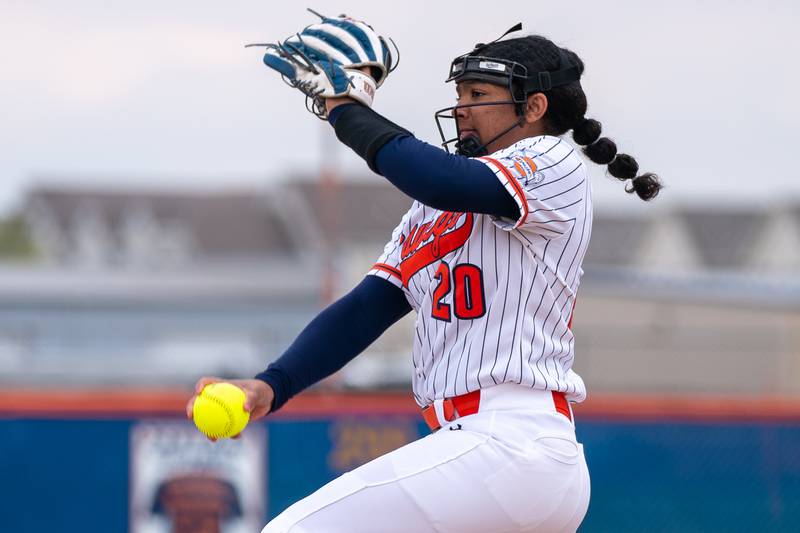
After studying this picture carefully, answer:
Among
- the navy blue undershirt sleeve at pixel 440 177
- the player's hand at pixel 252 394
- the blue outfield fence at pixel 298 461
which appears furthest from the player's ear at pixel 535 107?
the blue outfield fence at pixel 298 461

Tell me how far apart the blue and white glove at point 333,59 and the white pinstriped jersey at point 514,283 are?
0.35 meters

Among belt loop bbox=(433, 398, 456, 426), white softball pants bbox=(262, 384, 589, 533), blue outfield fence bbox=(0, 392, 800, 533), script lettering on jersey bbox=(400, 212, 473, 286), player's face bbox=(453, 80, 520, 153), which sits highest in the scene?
player's face bbox=(453, 80, 520, 153)

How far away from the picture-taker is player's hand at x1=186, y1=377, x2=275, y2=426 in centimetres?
296

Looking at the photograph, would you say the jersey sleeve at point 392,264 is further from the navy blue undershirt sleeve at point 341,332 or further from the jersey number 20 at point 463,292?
the jersey number 20 at point 463,292

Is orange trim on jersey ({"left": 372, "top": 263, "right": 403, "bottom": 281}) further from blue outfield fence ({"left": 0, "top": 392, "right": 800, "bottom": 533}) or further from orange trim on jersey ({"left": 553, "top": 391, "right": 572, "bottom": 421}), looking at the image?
blue outfield fence ({"left": 0, "top": 392, "right": 800, "bottom": 533})

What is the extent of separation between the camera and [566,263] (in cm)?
300

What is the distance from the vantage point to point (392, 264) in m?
3.37

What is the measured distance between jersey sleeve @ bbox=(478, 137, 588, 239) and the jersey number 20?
14 cm

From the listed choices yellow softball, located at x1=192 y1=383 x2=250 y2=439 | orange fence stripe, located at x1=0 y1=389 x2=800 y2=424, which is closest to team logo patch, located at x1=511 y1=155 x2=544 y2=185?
yellow softball, located at x1=192 y1=383 x2=250 y2=439

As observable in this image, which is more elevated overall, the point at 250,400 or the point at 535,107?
the point at 535,107

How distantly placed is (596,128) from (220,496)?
477 cm

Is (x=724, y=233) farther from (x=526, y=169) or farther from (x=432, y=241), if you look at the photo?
(x=526, y=169)

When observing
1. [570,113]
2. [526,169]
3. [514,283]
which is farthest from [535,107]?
[514,283]

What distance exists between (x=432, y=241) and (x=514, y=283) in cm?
28
